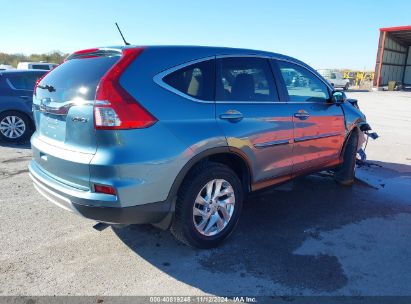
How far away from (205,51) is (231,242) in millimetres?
1857

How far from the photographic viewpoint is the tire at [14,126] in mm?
8188

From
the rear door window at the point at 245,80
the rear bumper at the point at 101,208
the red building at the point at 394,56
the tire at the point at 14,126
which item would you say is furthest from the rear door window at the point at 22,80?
the red building at the point at 394,56

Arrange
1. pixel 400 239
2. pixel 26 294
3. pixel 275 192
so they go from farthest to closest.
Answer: pixel 275 192 < pixel 400 239 < pixel 26 294

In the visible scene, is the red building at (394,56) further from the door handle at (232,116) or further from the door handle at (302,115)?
the door handle at (232,116)

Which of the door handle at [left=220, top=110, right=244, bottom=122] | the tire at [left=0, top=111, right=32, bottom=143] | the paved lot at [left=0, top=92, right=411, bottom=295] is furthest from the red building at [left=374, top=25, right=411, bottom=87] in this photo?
the door handle at [left=220, top=110, right=244, bottom=122]

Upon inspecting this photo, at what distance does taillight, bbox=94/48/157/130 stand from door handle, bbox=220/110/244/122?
2.69ft

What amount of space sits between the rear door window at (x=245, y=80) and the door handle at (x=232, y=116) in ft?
0.45

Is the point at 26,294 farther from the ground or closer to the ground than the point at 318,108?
closer to the ground

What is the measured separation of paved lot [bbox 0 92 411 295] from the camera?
2.99 metres

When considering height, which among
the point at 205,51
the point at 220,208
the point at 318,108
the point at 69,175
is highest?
the point at 205,51

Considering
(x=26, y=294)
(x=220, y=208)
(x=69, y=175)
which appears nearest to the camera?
(x=26, y=294)

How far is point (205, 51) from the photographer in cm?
343

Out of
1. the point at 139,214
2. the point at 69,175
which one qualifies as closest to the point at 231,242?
the point at 139,214

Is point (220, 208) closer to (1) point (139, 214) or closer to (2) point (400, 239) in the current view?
(1) point (139, 214)
